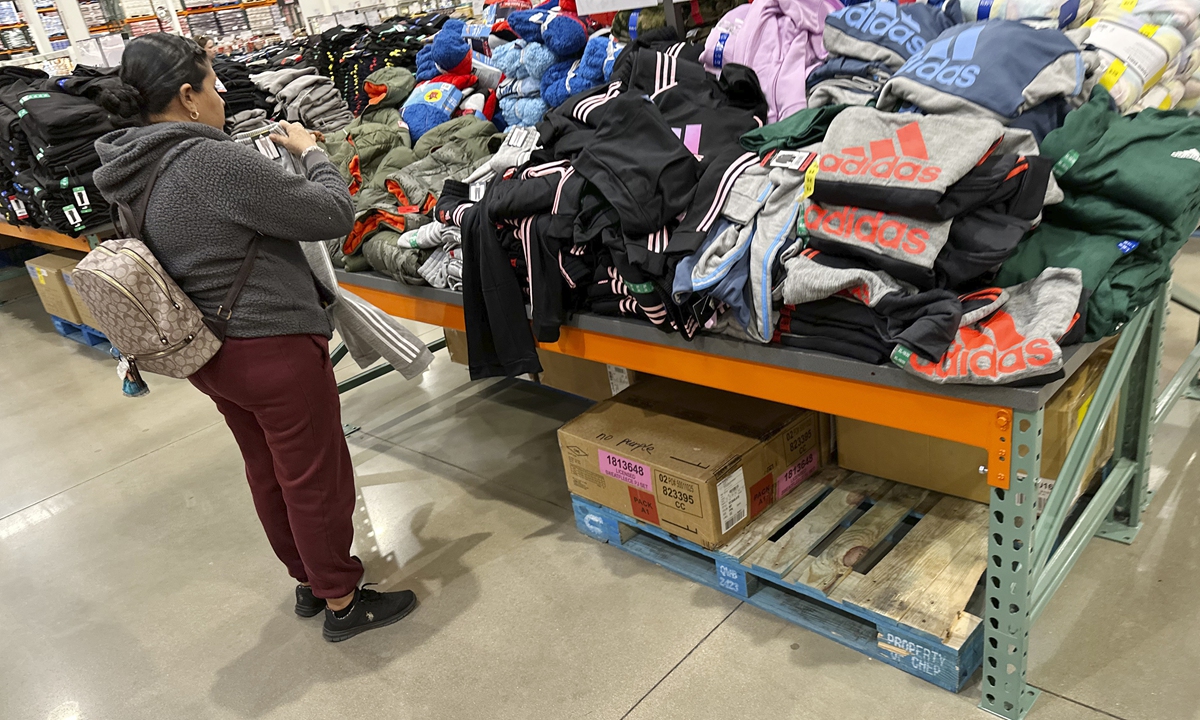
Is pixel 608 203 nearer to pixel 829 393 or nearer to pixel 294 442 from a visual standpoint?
pixel 829 393

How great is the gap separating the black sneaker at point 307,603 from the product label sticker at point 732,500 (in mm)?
1320

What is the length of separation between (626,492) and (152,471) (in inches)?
100

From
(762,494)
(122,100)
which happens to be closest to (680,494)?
(762,494)

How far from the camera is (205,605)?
274 centimetres

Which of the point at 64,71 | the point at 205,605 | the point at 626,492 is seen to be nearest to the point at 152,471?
the point at 205,605

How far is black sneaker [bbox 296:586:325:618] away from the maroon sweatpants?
17cm

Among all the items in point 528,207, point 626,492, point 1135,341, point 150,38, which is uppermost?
point 150,38

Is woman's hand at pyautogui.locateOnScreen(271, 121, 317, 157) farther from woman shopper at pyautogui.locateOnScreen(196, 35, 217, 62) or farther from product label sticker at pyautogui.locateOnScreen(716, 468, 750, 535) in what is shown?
product label sticker at pyautogui.locateOnScreen(716, 468, 750, 535)

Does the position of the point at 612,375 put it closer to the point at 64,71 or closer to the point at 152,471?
the point at 152,471

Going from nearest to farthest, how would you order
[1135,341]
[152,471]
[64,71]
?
[1135,341] → [152,471] → [64,71]

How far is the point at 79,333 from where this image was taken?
19.7ft

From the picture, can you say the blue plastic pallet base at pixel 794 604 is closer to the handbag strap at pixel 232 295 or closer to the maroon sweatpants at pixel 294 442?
the maroon sweatpants at pixel 294 442

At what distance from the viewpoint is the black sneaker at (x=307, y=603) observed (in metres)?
2.58

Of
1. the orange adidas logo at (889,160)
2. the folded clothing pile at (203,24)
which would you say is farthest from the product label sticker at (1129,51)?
the folded clothing pile at (203,24)
